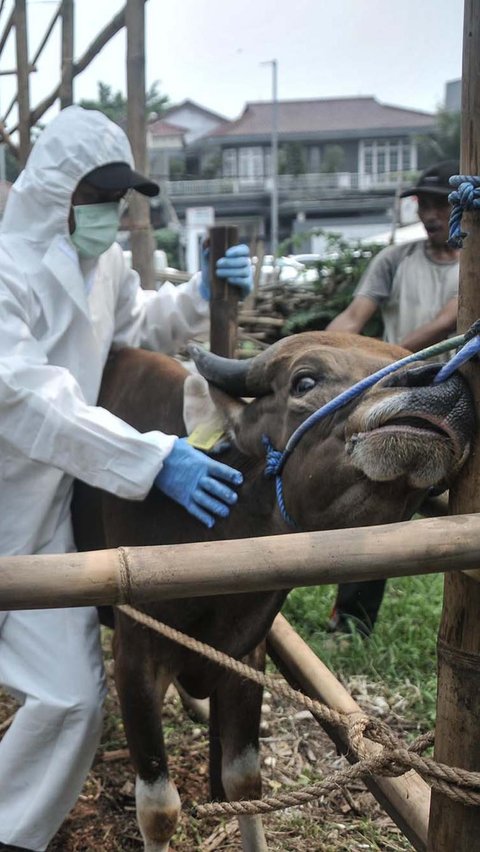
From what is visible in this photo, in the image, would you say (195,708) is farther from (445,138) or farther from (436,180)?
(445,138)

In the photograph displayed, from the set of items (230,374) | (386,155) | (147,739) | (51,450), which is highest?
(386,155)

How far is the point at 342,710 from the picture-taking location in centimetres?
270

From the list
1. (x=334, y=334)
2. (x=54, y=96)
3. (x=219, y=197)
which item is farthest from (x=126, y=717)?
(x=219, y=197)

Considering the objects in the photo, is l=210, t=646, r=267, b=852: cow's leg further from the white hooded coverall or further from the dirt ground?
the white hooded coverall

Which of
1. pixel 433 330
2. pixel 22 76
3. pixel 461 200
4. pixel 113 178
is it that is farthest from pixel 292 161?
pixel 461 200

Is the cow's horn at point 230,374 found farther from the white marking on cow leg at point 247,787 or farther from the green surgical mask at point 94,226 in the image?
the white marking on cow leg at point 247,787

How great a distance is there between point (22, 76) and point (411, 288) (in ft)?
11.4

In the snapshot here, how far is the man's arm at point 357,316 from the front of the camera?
4.52 m

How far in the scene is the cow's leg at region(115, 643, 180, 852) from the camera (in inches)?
108

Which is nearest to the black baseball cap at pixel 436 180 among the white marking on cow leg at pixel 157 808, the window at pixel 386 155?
the white marking on cow leg at pixel 157 808

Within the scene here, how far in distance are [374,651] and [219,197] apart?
43519 mm

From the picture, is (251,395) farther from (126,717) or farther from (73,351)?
(126,717)

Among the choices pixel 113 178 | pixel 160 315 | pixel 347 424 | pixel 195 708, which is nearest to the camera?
pixel 347 424

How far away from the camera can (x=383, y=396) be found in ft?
6.33
